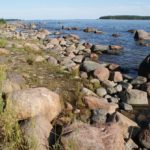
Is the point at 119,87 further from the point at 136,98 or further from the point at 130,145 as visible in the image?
the point at 130,145

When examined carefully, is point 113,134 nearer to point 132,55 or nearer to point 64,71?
point 64,71

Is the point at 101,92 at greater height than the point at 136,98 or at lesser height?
greater

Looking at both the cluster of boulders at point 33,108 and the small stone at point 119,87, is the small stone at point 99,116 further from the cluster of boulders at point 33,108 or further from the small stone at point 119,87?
the small stone at point 119,87

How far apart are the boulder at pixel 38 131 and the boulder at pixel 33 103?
66 centimetres

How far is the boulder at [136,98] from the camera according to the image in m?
11.7

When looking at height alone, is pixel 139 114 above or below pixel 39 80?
below

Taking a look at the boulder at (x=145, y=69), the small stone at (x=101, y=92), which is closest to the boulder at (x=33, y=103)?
the small stone at (x=101, y=92)

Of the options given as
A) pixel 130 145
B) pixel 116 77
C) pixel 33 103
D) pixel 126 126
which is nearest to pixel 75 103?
pixel 126 126

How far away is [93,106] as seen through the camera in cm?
1014

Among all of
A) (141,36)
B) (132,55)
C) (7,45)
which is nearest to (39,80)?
(7,45)

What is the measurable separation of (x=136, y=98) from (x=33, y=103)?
4899mm

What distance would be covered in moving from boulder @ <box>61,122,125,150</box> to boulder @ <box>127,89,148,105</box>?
16.7 ft

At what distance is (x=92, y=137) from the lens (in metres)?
6.33

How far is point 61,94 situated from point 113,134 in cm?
413
